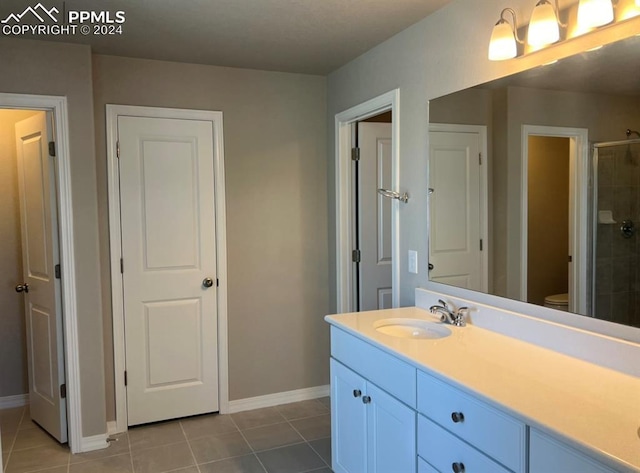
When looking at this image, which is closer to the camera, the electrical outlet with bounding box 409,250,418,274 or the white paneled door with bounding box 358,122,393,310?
the electrical outlet with bounding box 409,250,418,274

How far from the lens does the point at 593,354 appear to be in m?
1.67

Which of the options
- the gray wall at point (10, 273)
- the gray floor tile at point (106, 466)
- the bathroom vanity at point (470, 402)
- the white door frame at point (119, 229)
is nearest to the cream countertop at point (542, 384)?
the bathroom vanity at point (470, 402)

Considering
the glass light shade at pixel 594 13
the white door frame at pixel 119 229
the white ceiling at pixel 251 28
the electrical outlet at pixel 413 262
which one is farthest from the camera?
the white door frame at pixel 119 229

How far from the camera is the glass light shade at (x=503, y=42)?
193 centimetres

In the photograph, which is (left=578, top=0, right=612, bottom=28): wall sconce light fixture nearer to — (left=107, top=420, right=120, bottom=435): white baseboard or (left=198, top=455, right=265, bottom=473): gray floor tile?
(left=198, top=455, right=265, bottom=473): gray floor tile

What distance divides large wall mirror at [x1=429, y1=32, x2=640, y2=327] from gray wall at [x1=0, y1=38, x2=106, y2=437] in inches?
76.9

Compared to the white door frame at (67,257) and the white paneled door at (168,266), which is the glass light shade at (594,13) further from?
the white door frame at (67,257)

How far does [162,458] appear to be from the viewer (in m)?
2.84

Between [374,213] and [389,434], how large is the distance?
1866mm

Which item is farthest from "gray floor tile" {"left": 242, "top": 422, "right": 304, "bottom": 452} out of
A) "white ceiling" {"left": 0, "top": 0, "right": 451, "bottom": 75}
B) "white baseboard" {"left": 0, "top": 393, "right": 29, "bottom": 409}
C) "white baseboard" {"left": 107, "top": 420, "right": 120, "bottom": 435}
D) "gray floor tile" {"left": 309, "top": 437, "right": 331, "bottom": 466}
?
"white ceiling" {"left": 0, "top": 0, "right": 451, "bottom": 75}

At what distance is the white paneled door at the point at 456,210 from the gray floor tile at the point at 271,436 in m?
1.41

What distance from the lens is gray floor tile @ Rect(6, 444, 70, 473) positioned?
108 inches

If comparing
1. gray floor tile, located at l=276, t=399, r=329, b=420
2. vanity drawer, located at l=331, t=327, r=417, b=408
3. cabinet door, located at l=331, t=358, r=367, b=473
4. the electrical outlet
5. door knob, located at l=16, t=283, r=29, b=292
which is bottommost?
gray floor tile, located at l=276, t=399, r=329, b=420

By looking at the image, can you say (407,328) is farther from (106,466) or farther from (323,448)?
(106,466)
